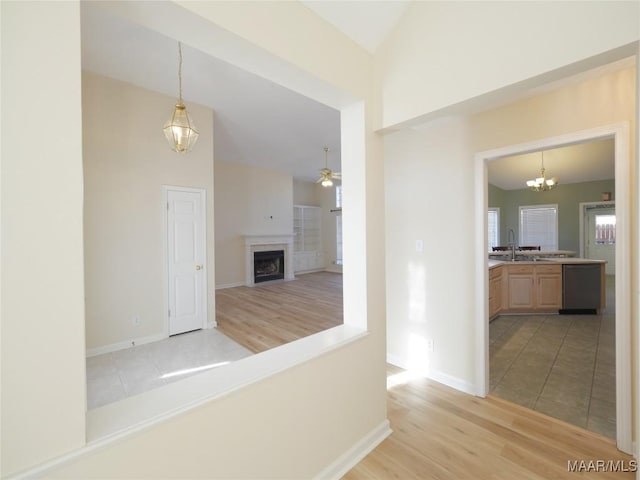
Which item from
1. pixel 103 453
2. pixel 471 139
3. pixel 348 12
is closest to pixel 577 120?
pixel 471 139

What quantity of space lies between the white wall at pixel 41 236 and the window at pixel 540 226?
34.7 feet

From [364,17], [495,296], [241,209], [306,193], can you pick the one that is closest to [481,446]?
[364,17]

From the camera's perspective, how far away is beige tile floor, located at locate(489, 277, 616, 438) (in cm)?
228

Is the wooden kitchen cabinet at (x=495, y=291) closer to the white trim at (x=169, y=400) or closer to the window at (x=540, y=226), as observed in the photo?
the white trim at (x=169, y=400)

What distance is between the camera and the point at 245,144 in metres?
6.30

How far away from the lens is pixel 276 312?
5.12 meters

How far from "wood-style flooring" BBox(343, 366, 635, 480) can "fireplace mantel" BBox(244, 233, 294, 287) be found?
5.86 metres

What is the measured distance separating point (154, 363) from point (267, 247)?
5068mm

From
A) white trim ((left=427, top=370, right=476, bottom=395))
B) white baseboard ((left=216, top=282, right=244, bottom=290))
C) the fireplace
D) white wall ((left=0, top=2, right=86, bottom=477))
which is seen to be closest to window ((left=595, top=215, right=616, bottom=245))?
white trim ((left=427, top=370, right=476, bottom=395))

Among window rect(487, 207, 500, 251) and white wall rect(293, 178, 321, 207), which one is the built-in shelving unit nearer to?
white wall rect(293, 178, 321, 207)

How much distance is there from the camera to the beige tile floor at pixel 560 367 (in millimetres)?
2279

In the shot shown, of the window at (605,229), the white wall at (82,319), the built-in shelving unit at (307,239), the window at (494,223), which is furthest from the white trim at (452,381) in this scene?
the window at (605,229)

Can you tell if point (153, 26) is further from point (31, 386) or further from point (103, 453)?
point (103, 453)

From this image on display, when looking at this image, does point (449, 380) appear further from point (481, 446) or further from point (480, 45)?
point (480, 45)
